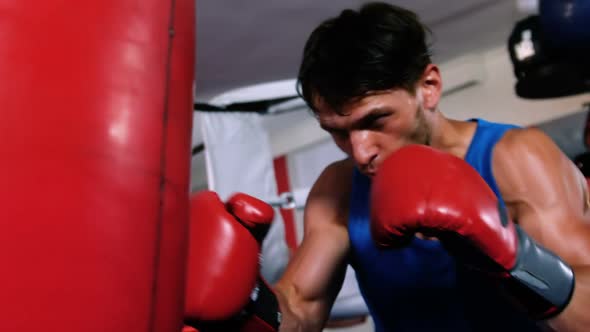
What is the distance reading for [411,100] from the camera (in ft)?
3.78

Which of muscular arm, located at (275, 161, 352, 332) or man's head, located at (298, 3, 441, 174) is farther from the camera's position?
muscular arm, located at (275, 161, 352, 332)

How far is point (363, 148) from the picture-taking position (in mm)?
1086

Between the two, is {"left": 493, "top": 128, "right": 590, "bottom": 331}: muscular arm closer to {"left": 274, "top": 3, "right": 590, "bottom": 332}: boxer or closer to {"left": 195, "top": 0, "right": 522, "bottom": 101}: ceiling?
{"left": 274, "top": 3, "right": 590, "bottom": 332}: boxer

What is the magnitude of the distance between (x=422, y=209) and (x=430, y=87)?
Result: 1.56ft

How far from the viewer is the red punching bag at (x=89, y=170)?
49 centimetres

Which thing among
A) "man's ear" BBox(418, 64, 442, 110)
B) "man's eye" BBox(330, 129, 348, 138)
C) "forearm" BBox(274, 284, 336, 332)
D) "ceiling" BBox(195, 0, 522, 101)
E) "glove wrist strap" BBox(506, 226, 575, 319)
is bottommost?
"forearm" BBox(274, 284, 336, 332)

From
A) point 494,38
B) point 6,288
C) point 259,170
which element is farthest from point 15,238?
point 494,38

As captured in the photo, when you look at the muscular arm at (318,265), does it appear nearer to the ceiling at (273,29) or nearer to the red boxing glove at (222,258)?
the red boxing glove at (222,258)

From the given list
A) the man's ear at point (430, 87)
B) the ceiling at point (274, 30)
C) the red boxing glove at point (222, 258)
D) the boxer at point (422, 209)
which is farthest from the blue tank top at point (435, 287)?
the ceiling at point (274, 30)

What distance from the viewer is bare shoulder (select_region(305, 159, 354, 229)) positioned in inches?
52.9

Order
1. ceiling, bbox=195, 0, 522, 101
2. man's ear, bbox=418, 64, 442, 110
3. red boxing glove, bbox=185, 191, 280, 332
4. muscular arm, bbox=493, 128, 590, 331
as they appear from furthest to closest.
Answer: ceiling, bbox=195, 0, 522, 101, man's ear, bbox=418, 64, 442, 110, muscular arm, bbox=493, 128, 590, 331, red boxing glove, bbox=185, 191, 280, 332

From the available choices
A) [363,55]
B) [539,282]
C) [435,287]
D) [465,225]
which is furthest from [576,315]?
[363,55]

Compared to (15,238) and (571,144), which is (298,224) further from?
(15,238)

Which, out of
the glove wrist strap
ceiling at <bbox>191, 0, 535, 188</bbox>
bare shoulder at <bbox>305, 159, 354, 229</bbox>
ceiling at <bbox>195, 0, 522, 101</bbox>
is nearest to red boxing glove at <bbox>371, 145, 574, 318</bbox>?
the glove wrist strap
